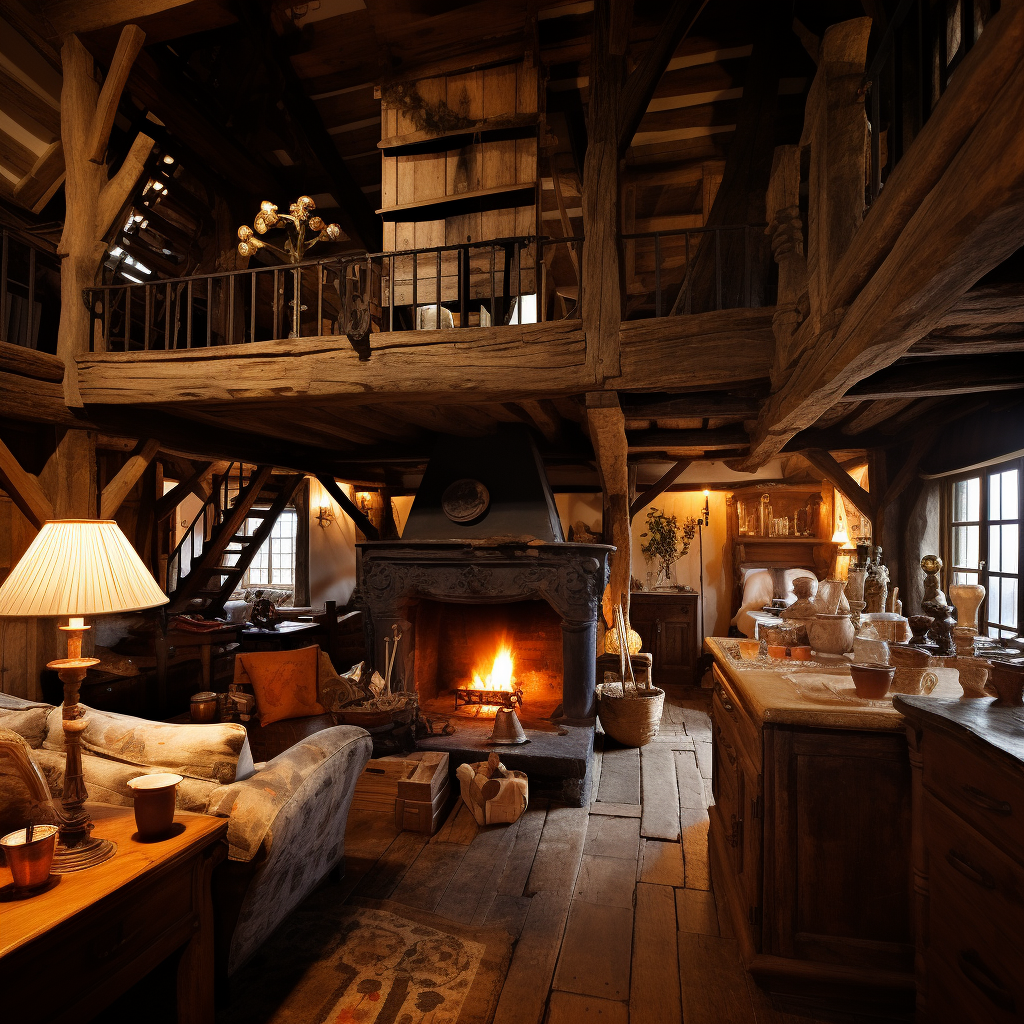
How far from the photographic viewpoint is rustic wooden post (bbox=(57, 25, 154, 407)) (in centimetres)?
363

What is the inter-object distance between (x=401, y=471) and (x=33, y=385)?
4465mm

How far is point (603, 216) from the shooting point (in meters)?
2.92

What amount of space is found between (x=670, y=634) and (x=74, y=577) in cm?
552

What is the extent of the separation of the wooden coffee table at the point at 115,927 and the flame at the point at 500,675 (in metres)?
3.11

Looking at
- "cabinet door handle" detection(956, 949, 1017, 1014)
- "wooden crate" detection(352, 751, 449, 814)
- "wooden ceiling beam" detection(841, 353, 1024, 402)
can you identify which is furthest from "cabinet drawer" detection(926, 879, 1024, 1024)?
"wooden crate" detection(352, 751, 449, 814)

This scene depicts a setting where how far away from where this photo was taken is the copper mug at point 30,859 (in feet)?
4.26

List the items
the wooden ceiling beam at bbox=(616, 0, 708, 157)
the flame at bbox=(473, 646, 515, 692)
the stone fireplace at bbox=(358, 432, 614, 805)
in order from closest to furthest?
1. the wooden ceiling beam at bbox=(616, 0, 708, 157)
2. the stone fireplace at bbox=(358, 432, 614, 805)
3. the flame at bbox=(473, 646, 515, 692)

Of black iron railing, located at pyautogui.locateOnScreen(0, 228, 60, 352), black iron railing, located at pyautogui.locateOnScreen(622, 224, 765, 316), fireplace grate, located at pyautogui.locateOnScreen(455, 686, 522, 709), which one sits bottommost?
fireplace grate, located at pyautogui.locateOnScreen(455, 686, 522, 709)

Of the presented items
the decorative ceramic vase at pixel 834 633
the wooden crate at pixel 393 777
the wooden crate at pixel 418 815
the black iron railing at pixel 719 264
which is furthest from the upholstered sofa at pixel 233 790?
the black iron railing at pixel 719 264

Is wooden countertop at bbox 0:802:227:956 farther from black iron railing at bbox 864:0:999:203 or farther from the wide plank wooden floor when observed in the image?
black iron railing at bbox 864:0:999:203

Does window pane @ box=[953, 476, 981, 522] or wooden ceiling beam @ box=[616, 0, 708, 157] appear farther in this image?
window pane @ box=[953, 476, 981, 522]

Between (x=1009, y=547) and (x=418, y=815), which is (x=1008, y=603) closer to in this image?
(x=1009, y=547)

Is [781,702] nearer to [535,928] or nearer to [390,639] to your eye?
[535,928]

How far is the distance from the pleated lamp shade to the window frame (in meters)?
3.79
